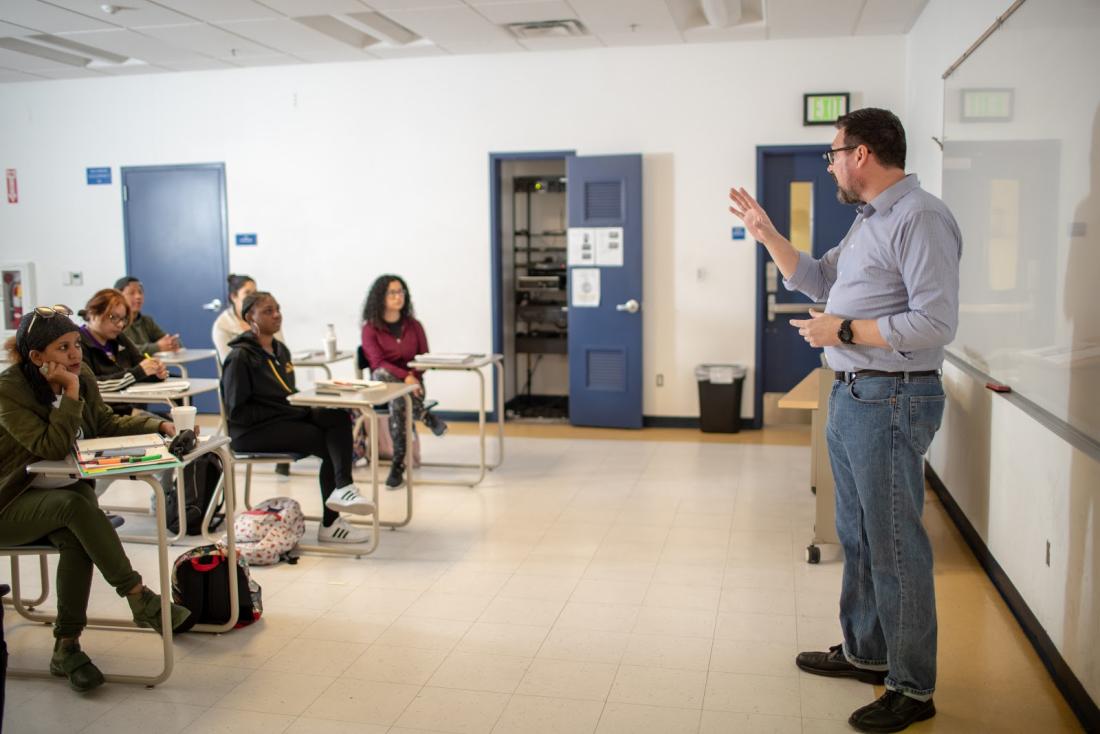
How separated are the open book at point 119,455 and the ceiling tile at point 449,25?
3.95 m

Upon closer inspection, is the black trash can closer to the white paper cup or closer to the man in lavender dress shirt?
the man in lavender dress shirt

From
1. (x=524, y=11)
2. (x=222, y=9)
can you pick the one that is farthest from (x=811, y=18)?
(x=222, y=9)

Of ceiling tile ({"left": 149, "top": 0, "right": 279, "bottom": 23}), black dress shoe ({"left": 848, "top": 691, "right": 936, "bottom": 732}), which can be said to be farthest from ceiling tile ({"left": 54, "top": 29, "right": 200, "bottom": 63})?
black dress shoe ({"left": 848, "top": 691, "right": 936, "bottom": 732})

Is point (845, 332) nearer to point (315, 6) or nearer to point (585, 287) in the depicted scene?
point (315, 6)

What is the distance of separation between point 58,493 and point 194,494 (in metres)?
1.94

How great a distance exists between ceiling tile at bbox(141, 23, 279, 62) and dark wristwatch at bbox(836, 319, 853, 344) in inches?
210

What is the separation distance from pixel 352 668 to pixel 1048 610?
2286 mm

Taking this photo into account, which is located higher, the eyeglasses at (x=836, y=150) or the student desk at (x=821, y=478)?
the eyeglasses at (x=836, y=150)

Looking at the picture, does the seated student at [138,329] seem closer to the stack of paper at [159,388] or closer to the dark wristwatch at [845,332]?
the stack of paper at [159,388]

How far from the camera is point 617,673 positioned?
3.22m

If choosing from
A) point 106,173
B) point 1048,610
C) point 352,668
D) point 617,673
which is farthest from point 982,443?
point 106,173

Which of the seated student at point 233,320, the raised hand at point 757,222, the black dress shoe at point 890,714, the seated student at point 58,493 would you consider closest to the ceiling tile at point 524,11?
the seated student at point 233,320

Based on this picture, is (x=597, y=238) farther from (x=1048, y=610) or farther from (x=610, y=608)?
(x=1048, y=610)

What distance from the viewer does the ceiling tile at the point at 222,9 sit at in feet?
19.3
